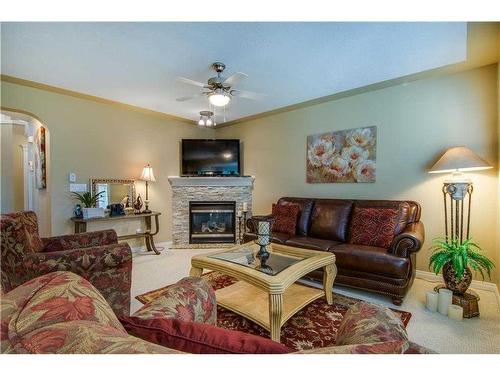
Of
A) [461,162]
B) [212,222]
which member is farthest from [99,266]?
[461,162]

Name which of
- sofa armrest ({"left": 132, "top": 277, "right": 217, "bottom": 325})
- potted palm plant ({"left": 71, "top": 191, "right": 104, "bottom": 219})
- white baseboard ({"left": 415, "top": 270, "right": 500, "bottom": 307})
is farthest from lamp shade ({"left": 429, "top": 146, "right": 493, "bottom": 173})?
potted palm plant ({"left": 71, "top": 191, "right": 104, "bottom": 219})

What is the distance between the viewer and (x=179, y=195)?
4.44 meters

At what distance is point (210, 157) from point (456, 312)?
3991 mm

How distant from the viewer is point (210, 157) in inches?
180

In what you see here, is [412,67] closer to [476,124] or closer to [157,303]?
[476,124]

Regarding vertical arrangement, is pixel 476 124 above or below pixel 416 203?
above

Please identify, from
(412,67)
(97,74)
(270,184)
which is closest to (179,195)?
(270,184)

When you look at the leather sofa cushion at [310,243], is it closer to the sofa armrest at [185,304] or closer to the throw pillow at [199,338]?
the sofa armrest at [185,304]

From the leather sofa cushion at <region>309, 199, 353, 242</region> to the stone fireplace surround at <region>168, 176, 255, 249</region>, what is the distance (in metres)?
1.57

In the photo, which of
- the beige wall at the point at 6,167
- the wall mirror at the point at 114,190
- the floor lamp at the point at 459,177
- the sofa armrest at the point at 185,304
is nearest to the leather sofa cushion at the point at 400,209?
the floor lamp at the point at 459,177

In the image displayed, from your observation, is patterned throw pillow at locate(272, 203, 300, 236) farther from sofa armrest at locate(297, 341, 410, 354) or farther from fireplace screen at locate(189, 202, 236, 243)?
sofa armrest at locate(297, 341, 410, 354)

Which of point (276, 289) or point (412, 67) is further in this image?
point (412, 67)
